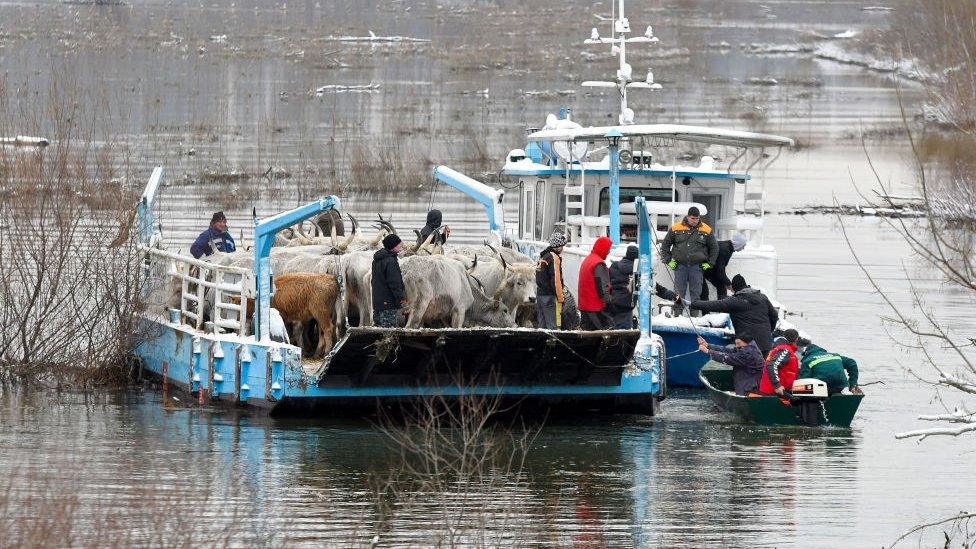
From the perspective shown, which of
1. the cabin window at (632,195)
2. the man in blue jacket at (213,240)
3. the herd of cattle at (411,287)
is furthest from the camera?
the cabin window at (632,195)

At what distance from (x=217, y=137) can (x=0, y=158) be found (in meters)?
27.6

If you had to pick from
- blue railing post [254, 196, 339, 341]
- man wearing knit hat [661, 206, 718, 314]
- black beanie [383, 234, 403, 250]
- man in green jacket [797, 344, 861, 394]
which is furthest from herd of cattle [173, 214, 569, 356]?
man in green jacket [797, 344, 861, 394]

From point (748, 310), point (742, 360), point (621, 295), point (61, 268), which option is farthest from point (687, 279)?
point (61, 268)

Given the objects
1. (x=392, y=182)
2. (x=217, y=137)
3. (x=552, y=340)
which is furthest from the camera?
(x=217, y=137)

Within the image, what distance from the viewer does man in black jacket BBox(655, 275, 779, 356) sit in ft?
65.5

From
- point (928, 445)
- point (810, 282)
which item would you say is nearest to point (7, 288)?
point (928, 445)

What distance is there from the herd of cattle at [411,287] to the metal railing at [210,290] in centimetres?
41

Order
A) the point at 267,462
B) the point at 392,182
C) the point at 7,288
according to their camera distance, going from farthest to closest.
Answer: the point at 392,182 → the point at 7,288 → the point at 267,462

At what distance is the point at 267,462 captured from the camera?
55.4 feet

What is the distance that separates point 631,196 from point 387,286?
22.4ft

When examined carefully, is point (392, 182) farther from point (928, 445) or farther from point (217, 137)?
point (928, 445)

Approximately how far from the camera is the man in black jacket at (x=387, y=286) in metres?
18.8

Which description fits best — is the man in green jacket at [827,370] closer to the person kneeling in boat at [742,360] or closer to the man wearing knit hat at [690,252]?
the person kneeling in boat at [742,360]

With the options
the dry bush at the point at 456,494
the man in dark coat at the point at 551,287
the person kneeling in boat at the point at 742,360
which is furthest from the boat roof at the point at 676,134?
the dry bush at the point at 456,494
